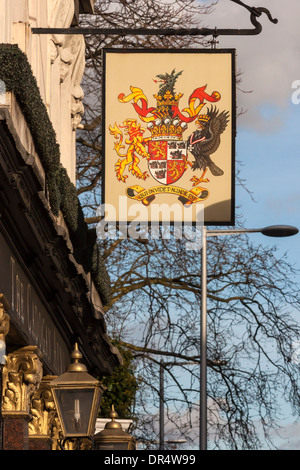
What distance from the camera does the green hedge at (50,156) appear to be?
41.2ft

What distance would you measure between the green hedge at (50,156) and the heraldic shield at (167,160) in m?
1.16

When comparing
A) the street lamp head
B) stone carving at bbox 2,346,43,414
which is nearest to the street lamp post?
the street lamp head

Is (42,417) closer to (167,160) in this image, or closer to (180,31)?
(167,160)

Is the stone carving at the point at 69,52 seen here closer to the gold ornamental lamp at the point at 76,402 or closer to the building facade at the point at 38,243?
the building facade at the point at 38,243

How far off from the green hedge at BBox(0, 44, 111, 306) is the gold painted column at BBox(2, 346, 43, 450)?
2107 millimetres

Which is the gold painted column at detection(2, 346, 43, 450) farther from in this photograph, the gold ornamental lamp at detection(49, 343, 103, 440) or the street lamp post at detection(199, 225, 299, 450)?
the street lamp post at detection(199, 225, 299, 450)

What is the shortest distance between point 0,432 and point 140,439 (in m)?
16.5

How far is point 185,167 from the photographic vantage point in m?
16.2

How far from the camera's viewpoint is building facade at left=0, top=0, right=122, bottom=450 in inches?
486

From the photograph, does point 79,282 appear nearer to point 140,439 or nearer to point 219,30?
point 219,30

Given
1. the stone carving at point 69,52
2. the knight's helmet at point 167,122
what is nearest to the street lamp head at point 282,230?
the stone carving at point 69,52

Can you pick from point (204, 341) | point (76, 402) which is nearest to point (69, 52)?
point (204, 341)

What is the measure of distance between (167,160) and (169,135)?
303mm

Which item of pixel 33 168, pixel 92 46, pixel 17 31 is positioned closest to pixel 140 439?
pixel 92 46
